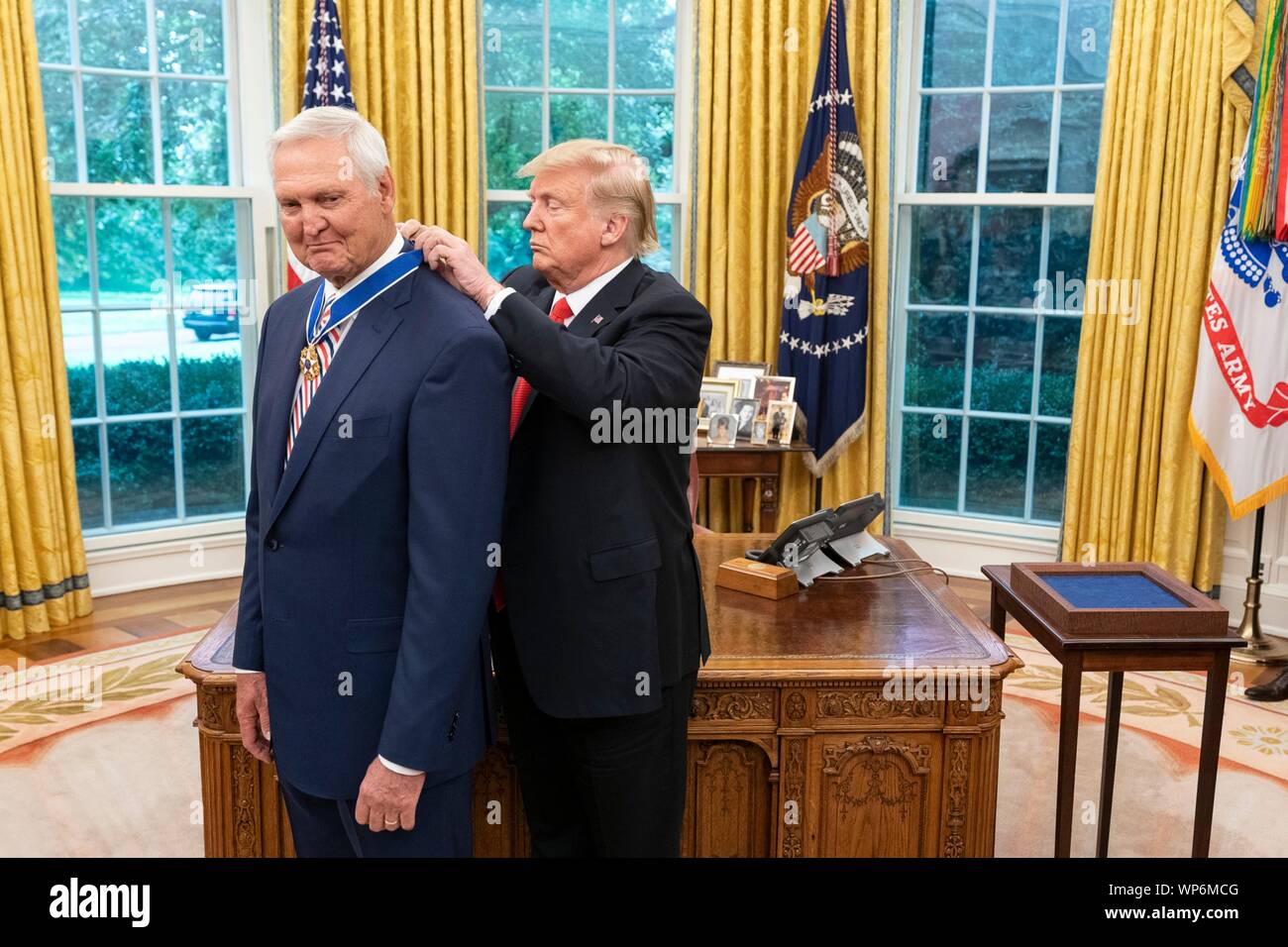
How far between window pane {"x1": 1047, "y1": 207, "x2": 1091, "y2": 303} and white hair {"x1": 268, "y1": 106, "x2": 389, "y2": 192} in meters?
4.67

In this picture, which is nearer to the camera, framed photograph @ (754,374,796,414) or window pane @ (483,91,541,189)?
framed photograph @ (754,374,796,414)

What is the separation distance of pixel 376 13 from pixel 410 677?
4.58m

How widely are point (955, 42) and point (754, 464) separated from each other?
7.51 feet

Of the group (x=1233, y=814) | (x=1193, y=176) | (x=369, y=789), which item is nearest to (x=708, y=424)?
(x=1193, y=176)

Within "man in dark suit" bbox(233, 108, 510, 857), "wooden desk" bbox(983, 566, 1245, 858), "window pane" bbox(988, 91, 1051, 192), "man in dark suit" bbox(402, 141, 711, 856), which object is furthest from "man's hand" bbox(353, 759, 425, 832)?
"window pane" bbox(988, 91, 1051, 192)

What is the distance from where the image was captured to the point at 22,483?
5.04 meters

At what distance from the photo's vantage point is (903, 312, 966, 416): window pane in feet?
20.0

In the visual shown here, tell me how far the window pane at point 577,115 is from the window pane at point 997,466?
2381mm

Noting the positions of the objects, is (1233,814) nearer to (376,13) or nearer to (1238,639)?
(1238,639)

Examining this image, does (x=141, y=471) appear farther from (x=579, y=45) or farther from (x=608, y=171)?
(x=608, y=171)

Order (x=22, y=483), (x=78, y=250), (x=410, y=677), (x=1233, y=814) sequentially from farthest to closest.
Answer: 1. (x=78, y=250)
2. (x=22, y=483)
3. (x=1233, y=814)
4. (x=410, y=677)

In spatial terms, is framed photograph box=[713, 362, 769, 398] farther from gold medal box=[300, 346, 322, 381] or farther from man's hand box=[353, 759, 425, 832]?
man's hand box=[353, 759, 425, 832]

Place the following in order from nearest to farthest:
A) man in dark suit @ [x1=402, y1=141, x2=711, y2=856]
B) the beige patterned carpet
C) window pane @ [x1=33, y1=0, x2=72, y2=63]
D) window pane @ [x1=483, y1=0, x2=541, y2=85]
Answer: man in dark suit @ [x1=402, y1=141, x2=711, y2=856]
the beige patterned carpet
window pane @ [x1=33, y1=0, x2=72, y2=63]
window pane @ [x1=483, y1=0, x2=541, y2=85]

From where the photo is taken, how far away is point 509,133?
20.1ft
